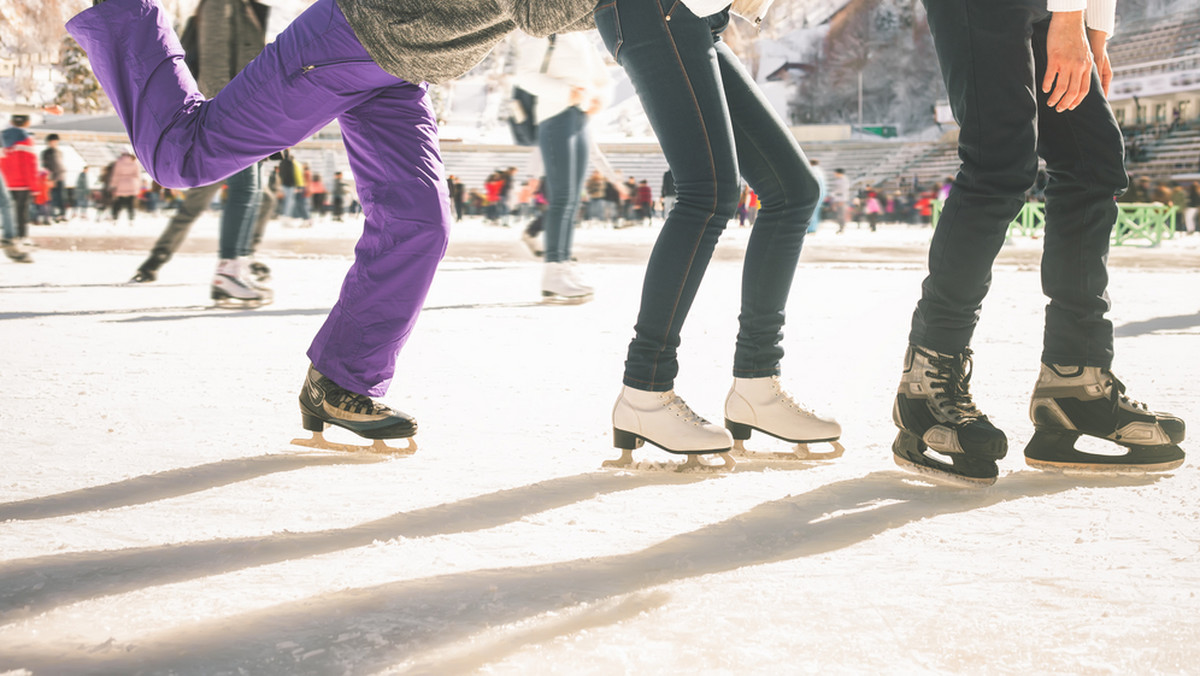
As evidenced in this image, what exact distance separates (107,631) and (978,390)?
2.00 metres

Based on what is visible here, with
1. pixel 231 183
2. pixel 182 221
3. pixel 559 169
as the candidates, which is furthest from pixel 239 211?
pixel 559 169

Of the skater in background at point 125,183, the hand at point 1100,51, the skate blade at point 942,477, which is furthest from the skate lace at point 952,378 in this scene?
the skater in background at point 125,183

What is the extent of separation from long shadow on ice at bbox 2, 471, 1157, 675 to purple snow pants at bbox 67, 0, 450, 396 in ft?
2.60

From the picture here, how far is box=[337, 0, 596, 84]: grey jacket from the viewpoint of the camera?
5.23 ft

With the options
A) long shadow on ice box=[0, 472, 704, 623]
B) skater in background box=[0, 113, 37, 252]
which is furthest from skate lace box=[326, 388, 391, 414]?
skater in background box=[0, 113, 37, 252]

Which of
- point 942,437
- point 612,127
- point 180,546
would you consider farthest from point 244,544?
point 612,127

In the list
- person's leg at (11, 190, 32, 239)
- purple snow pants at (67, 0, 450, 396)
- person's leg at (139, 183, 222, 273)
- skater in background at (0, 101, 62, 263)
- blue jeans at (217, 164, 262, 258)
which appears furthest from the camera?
person's leg at (11, 190, 32, 239)

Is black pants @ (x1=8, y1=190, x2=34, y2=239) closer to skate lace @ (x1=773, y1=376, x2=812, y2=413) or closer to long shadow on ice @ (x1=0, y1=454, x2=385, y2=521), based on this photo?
long shadow on ice @ (x1=0, y1=454, x2=385, y2=521)

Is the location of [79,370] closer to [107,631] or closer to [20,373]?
[20,373]

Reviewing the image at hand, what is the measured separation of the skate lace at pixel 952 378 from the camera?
1.72 meters

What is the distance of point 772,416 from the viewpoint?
1.84m

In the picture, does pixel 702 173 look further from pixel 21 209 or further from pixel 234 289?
pixel 21 209

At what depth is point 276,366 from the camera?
8.77 feet

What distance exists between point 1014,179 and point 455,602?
1.18 meters
